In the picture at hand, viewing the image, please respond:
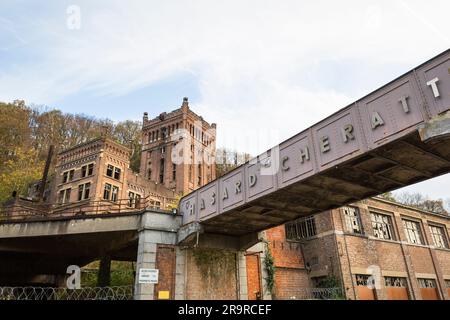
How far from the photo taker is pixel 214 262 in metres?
16.6

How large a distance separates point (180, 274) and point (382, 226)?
15.4 m

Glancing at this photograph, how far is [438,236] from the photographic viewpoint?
2780 centimetres

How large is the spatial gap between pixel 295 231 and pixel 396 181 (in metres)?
12.3

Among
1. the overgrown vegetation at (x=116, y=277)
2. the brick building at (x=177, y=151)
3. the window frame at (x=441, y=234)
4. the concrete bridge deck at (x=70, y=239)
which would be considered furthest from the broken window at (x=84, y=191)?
the window frame at (x=441, y=234)

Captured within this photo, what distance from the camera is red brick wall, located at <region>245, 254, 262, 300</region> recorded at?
57.1 feet

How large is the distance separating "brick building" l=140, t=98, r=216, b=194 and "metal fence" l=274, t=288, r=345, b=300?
33942 millimetres

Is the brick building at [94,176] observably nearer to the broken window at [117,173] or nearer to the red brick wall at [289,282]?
the broken window at [117,173]

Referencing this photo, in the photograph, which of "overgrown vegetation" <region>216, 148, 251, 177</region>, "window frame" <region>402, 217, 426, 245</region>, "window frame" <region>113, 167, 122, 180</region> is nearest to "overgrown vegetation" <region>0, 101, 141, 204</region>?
"window frame" <region>113, 167, 122, 180</region>

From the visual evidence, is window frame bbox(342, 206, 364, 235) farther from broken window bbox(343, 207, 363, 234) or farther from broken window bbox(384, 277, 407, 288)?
broken window bbox(384, 277, 407, 288)

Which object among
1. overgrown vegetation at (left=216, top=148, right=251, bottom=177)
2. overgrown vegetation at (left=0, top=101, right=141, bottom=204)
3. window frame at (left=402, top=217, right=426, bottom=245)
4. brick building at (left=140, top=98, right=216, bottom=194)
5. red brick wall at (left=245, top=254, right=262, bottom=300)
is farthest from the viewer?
overgrown vegetation at (left=216, top=148, right=251, bottom=177)

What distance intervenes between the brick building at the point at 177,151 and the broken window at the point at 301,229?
31.3 meters

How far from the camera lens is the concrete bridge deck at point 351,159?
7.75m
